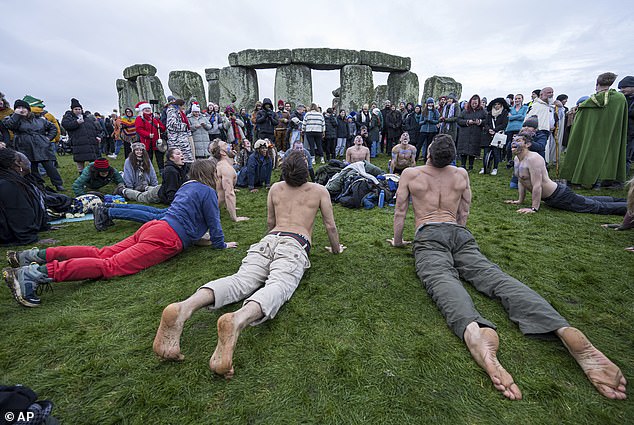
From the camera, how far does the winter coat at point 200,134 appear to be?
26.6 ft

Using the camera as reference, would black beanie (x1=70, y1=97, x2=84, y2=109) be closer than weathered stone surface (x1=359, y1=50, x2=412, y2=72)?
Yes

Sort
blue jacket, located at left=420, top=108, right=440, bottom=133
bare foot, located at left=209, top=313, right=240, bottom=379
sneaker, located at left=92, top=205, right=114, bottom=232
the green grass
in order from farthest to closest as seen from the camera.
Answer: blue jacket, located at left=420, top=108, right=440, bottom=133 < sneaker, located at left=92, top=205, right=114, bottom=232 < bare foot, located at left=209, top=313, right=240, bottom=379 < the green grass

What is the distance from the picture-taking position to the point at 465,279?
2676 mm

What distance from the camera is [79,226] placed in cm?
484

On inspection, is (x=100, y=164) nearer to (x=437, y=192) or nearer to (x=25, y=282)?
(x=25, y=282)

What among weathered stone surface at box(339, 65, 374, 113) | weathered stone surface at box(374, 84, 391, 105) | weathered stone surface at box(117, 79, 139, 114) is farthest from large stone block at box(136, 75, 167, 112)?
weathered stone surface at box(374, 84, 391, 105)

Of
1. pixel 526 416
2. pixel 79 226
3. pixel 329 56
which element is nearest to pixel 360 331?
pixel 526 416

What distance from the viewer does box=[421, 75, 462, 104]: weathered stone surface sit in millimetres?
16516

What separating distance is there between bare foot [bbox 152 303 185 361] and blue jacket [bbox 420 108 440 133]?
10.0 meters

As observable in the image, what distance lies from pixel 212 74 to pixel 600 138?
18.8m

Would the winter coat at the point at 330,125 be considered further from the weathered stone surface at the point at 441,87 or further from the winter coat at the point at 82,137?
the weathered stone surface at the point at 441,87

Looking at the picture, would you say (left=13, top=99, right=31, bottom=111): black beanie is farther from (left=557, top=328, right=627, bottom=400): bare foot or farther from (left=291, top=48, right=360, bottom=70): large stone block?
(left=291, top=48, right=360, bottom=70): large stone block

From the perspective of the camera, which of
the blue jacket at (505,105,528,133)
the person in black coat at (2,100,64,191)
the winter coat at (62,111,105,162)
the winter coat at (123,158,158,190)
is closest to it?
the person in black coat at (2,100,64,191)

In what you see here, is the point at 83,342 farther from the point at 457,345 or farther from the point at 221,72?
the point at 221,72
